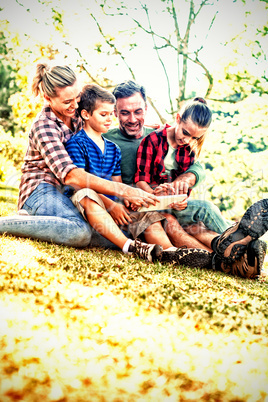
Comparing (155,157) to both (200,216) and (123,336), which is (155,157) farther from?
(123,336)

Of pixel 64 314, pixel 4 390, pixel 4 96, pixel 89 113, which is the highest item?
pixel 4 96

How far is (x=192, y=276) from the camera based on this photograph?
224 centimetres

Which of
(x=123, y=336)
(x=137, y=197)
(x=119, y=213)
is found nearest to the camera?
(x=123, y=336)

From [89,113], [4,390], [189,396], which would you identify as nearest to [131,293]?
[189,396]

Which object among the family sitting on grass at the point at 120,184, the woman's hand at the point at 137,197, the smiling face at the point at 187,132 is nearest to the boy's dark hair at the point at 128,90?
the family sitting on grass at the point at 120,184

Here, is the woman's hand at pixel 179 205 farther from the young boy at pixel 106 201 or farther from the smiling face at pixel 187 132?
the smiling face at pixel 187 132

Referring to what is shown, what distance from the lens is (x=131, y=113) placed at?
10.2ft

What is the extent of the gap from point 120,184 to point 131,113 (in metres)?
0.82

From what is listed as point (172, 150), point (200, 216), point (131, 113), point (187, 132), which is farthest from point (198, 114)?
point (200, 216)

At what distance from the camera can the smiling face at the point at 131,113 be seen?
3.08 metres

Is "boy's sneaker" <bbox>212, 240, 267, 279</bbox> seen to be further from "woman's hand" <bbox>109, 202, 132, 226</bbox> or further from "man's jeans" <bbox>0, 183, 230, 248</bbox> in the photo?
"man's jeans" <bbox>0, 183, 230, 248</bbox>

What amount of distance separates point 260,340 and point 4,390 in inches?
40.9

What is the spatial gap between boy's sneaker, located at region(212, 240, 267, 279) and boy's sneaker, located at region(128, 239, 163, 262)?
0.41m

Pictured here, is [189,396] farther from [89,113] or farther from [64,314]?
[89,113]
